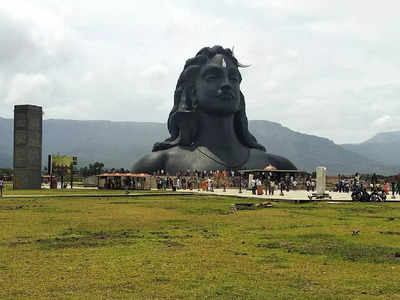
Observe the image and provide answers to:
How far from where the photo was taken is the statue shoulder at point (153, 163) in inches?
2147

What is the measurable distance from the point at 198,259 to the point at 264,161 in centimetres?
4613

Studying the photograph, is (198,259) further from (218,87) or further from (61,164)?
(218,87)

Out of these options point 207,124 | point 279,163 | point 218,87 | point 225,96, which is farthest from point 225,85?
point 279,163

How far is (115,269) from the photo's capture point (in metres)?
8.56

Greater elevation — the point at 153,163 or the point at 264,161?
the point at 264,161

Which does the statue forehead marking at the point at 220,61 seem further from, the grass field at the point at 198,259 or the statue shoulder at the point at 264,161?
the grass field at the point at 198,259

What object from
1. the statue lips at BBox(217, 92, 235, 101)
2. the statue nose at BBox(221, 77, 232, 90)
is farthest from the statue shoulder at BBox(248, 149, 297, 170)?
the statue nose at BBox(221, 77, 232, 90)

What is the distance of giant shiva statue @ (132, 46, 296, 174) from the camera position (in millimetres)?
53188

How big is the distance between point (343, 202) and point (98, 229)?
15.6m

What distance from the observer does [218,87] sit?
174 feet

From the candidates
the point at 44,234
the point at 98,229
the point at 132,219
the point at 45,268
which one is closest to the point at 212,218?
the point at 132,219

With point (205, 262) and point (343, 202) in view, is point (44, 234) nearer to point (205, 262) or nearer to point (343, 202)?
point (205, 262)

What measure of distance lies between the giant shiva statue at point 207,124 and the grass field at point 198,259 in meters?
37.1

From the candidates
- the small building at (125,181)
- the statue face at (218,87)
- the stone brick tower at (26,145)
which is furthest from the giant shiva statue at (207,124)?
the stone brick tower at (26,145)
